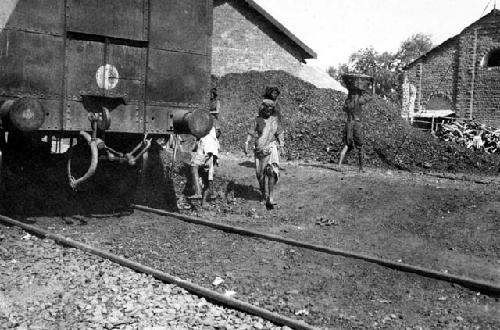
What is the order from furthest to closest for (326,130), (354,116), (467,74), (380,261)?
(467,74)
(326,130)
(354,116)
(380,261)

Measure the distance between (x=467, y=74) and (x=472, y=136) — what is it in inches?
364

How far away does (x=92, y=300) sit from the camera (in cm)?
448

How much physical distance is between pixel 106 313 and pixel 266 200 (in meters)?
5.63

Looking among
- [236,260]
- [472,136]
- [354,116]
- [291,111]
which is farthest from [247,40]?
[236,260]

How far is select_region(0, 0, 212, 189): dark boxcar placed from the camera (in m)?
6.56

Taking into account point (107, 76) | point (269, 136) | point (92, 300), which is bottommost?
point (92, 300)

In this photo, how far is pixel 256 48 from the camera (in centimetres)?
2391

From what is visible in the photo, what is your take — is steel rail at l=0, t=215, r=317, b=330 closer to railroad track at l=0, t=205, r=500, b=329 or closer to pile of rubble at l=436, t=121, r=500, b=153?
railroad track at l=0, t=205, r=500, b=329

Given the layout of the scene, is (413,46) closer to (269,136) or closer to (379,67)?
(379,67)

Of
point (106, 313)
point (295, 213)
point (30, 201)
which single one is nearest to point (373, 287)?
point (106, 313)

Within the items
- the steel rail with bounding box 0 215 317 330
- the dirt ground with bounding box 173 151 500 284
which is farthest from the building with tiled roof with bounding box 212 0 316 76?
the steel rail with bounding box 0 215 317 330

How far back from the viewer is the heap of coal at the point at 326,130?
16.0 metres

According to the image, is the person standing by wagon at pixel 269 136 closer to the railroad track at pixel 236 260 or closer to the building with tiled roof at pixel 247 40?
the railroad track at pixel 236 260

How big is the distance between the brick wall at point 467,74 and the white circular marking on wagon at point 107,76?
24053mm
